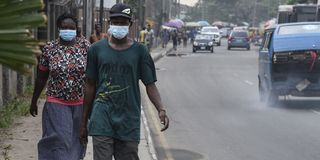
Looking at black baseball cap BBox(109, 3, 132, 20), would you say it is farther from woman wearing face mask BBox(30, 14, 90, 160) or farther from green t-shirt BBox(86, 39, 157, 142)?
woman wearing face mask BBox(30, 14, 90, 160)

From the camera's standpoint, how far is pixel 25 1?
215 centimetres

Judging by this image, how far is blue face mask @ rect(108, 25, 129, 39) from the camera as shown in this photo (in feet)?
16.4

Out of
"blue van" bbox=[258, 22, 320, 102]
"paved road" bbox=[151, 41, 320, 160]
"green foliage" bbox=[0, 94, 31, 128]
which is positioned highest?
"blue van" bbox=[258, 22, 320, 102]

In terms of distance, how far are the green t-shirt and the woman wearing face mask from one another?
717mm

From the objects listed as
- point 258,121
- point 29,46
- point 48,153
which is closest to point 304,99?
point 258,121

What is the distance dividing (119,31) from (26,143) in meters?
4.19

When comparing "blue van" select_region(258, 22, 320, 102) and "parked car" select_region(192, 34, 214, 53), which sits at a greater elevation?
"blue van" select_region(258, 22, 320, 102)

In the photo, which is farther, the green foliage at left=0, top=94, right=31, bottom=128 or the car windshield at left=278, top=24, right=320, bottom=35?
the car windshield at left=278, top=24, right=320, bottom=35

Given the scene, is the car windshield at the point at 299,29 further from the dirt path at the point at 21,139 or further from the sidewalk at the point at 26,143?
the dirt path at the point at 21,139

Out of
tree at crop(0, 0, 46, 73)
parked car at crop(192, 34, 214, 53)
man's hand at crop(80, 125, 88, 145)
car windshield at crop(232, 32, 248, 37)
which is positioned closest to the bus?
parked car at crop(192, 34, 214, 53)

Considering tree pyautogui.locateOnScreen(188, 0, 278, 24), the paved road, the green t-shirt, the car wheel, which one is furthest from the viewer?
tree pyautogui.locateOnScreen(188, 0, 278, 24)

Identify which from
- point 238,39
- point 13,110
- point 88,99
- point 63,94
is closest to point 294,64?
point 13,110

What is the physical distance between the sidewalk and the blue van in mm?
4661

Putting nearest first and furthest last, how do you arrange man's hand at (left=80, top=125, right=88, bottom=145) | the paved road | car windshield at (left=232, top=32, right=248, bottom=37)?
man's hand at (left=80, top=125, right=88, bottom=145) → the paved road → car windshield at (left=232, top=32, right=248, bottom=37)
